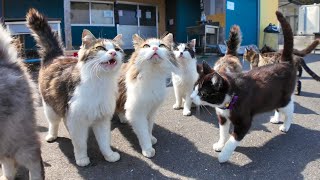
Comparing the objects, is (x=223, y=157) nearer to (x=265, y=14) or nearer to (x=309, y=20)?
(x=265, y=14)

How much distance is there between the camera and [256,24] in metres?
14.9

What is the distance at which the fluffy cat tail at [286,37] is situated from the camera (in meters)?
3.89

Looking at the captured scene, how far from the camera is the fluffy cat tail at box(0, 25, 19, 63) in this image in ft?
8.32

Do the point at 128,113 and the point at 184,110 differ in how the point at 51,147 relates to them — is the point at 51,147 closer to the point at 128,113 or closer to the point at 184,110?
the point at 128,113

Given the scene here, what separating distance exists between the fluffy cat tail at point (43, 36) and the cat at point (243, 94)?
69.8 inches

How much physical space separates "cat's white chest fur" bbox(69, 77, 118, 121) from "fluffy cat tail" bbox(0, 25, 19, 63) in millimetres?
626

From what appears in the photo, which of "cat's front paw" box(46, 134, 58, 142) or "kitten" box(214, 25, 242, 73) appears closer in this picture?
"cat's front paw" box(46, 134, 58, 142)

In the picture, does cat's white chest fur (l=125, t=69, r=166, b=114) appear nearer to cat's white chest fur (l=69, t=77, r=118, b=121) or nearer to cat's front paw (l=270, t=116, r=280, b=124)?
cat's white chest fur (l=69, t=77, r=118, b=121)

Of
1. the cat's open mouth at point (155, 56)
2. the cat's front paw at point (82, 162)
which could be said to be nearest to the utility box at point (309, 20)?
the cat's open mouth at point (155, 56)

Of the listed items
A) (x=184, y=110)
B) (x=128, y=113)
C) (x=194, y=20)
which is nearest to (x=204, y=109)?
(x=184, y=110)

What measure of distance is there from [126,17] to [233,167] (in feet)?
38.0

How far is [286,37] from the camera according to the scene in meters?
3.96

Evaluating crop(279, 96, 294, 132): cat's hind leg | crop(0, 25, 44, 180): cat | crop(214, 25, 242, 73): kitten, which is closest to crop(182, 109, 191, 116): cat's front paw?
crop(214, 25, 242, 73): kitten

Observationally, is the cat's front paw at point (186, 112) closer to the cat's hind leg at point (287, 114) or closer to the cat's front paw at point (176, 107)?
the cat's front paw at point (176, 107)
